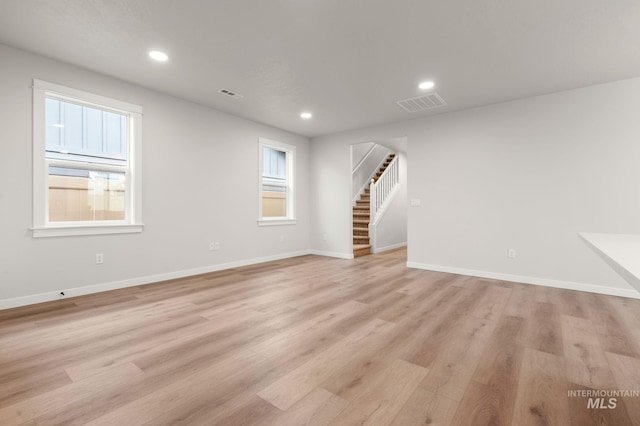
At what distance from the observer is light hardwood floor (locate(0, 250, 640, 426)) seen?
4.65 ft

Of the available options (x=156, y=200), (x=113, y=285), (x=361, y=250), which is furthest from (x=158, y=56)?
(x=361, y=250)

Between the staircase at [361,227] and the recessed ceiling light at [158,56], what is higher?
the recessed ceiling light at [158,56]

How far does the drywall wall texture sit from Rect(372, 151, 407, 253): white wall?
1.91 meters

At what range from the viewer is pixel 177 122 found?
13.6 ft

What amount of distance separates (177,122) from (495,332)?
15.0 feet

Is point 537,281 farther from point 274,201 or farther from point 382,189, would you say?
point 274,201

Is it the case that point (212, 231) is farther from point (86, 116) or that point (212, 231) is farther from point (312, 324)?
point (312, 324)

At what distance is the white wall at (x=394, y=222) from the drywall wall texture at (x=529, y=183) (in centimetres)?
191

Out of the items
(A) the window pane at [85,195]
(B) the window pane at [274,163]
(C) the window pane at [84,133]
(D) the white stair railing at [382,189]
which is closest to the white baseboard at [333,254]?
(D) the white stair railing at [382,189]

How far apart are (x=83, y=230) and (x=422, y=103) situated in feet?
15.5

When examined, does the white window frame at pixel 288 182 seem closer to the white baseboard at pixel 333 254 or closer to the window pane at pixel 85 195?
the white baseboard at pixel 333 254

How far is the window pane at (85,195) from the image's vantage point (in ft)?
10.5

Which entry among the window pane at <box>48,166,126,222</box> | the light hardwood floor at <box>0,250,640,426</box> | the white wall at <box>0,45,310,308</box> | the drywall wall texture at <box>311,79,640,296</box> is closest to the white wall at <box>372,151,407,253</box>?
the drywall wall texture at <box>311,79,640,296</box>

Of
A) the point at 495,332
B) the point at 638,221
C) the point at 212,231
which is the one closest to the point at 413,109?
the point at 638,221
